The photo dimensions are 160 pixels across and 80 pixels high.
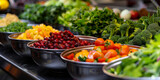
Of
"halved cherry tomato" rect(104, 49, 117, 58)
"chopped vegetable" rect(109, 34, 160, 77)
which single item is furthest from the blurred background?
"chopped vegetable" rect(109, 34, 160, 77)

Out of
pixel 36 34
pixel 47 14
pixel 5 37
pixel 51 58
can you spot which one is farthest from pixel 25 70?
pixel 47 14

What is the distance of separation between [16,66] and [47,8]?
9.01 ft

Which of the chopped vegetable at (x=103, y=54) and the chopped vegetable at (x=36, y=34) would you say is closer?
the chopped vegetable at (x=103, y=54)

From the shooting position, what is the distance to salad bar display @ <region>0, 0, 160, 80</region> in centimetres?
132

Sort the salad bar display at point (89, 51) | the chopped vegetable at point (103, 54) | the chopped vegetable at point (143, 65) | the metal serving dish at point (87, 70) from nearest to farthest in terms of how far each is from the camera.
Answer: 1. the chopped vegetable at point (143, 65)
2. the salad bar display at point (89, 51)
3. the metal serving dish at point (87, 70)
4. the chopped vegetable at point (103, 54)

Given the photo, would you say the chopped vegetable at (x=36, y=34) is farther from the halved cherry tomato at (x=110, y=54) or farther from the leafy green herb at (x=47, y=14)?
the leafy green herb at (x=47, y=14)

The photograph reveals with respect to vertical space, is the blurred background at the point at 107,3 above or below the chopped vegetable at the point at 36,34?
above

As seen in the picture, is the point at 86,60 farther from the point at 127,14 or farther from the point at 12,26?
the point at 127,14

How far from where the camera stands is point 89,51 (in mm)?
2045

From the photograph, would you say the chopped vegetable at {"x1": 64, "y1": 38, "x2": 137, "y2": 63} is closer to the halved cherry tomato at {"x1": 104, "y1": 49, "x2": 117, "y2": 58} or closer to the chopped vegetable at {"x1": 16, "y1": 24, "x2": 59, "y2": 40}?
the halved cherry tomato at {"x1": 104, "y1": 49, "x2": 117, "y2": 58}

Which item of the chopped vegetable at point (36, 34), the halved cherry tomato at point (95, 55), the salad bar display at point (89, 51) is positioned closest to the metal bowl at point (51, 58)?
the salad bar display at point (89, 51)

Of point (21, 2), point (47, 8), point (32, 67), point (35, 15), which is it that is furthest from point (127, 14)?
point (21, 2)

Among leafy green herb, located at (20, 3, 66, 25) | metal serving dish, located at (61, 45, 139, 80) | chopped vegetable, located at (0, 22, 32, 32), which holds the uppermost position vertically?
leafy green herb, located at (20, 3, 66, 25)

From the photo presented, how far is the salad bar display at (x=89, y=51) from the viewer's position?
1.32m
